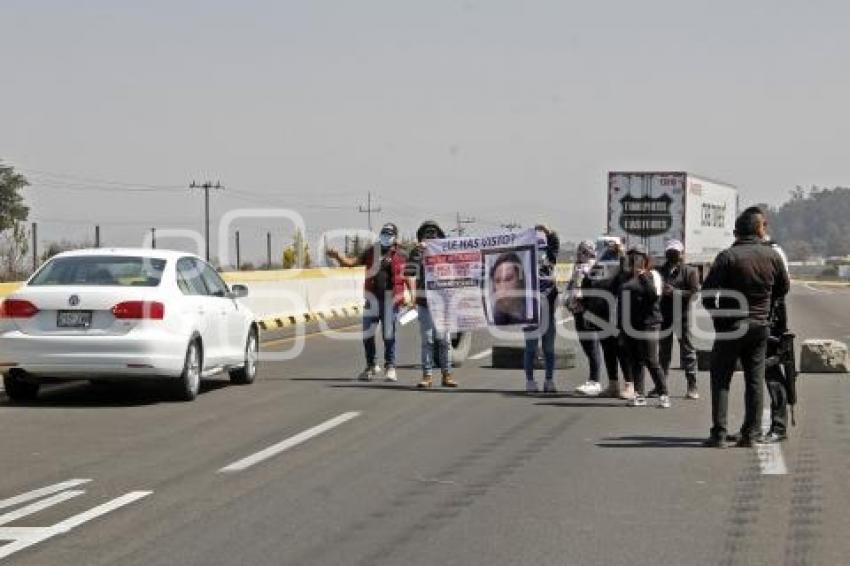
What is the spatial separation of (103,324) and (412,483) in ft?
17.4

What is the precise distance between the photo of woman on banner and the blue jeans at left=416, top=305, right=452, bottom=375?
0.66 metres

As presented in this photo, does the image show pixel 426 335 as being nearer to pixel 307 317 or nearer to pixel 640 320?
pixel 640 320

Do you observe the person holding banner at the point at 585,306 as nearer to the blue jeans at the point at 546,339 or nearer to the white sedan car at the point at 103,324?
the blue jeans at the point at 546,339

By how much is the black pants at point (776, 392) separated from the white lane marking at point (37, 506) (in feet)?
18.0

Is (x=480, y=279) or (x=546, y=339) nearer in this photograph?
(x=546, y=339)

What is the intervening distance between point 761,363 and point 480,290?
228 inches

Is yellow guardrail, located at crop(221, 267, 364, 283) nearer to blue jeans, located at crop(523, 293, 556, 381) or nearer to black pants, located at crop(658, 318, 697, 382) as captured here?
blue jeans, located at crop(523, 293, 556, 381)

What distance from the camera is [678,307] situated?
49.2 ft

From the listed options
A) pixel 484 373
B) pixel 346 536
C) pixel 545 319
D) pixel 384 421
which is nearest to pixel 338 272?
pixel 484 373

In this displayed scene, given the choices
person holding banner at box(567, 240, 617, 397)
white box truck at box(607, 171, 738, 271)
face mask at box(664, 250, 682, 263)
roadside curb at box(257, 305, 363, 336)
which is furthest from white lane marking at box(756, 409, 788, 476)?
white box truck at box(607, 171, 738, 271)

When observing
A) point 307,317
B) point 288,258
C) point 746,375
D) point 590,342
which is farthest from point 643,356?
point 288,258

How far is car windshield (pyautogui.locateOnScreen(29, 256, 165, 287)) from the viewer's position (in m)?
13.8

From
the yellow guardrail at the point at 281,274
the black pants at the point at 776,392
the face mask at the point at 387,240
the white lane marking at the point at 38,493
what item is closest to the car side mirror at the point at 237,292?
the face mask at the point at 387,240

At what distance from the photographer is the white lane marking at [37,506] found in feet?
25.8
